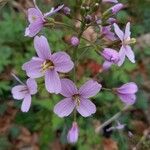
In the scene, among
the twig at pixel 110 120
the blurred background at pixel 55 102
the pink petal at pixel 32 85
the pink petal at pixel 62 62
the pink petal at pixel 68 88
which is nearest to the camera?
the pink petal at pixel 62 62

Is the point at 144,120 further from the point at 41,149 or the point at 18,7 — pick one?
the point at 18,7

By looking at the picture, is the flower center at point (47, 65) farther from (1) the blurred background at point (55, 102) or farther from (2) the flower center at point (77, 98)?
(1) the blurred background at point (55, 102)

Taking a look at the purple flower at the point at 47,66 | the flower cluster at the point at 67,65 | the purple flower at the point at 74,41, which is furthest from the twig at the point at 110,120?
the purple flower at the point at 47,66

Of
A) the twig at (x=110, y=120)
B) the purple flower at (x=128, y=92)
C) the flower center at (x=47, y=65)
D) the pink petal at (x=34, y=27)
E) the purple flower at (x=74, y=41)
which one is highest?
the pink petal at (x=34, y=27)

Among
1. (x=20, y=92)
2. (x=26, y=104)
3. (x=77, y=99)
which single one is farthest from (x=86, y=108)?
(x=20, y=92)

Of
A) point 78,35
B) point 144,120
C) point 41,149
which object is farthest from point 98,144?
point 78,35

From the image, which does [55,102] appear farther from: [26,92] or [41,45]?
[41,45]

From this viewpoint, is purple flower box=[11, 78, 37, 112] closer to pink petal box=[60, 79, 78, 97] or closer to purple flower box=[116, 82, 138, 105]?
pink petal box=[60, 79, 78, 97]
